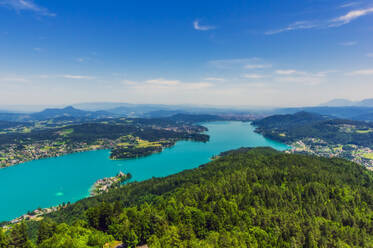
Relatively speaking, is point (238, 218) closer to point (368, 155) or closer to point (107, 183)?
point (107, 183)

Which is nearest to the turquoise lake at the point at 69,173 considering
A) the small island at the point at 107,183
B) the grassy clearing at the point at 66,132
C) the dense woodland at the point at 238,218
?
the small island at the point at 107,183

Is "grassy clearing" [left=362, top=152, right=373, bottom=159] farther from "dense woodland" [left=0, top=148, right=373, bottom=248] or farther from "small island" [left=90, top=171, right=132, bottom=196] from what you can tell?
"small island" [left=90, top=171, right=132, bottom=196]

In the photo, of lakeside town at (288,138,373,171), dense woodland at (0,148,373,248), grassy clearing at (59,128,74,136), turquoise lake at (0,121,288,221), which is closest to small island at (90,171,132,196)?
turquoise lake at (0,121,288,221)

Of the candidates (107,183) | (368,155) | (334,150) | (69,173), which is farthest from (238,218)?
(334,150)

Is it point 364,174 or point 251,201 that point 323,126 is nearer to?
point 364,174

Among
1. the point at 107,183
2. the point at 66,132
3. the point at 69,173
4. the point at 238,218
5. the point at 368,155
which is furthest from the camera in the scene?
the point at 66,132

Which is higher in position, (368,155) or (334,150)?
(368,155)

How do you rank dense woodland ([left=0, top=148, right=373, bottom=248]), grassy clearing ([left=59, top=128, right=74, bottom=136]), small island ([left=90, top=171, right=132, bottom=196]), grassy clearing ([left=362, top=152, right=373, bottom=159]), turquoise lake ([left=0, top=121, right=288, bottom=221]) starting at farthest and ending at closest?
grassy clearing ([left=59, top=128, right=74, bottom=136]) < grassy clearing ([left=362, top=152, right=373, bottom=159]) < small island ([left=90, top=171, right=132, bottom=196]) < turquoise lake ([left=0, top=121, right=288, bottom=221]) < dense woodland ([left=0, top=148, right=373, bottom=248])
